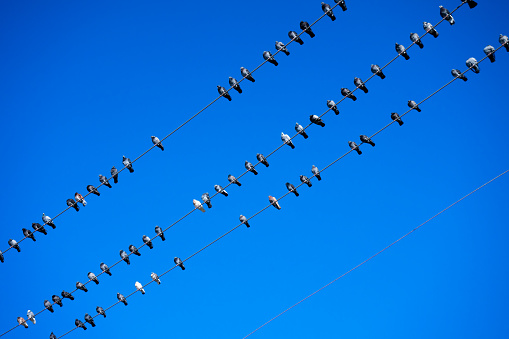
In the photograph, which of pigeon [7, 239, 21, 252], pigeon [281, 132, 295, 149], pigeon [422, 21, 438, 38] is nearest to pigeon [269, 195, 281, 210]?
pigeon [281, 132, 295, 149]

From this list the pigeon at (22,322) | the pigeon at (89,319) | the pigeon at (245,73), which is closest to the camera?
the pigeon at (245,73)

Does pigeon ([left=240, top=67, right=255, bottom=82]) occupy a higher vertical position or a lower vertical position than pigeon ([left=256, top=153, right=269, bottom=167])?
higher

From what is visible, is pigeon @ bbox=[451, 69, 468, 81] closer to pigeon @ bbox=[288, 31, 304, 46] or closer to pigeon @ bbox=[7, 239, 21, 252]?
pigeon @ bbox=[288, 31, 304, 46]

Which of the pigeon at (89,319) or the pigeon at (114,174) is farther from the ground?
the pigeon at (114,174)

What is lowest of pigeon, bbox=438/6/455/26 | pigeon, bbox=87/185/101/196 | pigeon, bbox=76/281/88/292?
pigeon, bbox=76/281/88/292

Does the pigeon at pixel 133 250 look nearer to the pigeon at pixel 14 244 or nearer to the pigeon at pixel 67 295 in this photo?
the pigeon at pixel 67 295

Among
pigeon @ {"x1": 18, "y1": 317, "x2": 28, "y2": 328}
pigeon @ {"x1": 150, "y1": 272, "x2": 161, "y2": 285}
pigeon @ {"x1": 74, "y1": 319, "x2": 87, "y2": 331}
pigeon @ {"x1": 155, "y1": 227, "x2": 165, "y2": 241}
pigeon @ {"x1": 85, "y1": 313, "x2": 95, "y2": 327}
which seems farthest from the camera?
pigeon @ {"x1": 18, "y1": 317, "x2": 28, "y2": 328}

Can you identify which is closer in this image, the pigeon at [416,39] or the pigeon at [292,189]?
the pigeon at [416,39]

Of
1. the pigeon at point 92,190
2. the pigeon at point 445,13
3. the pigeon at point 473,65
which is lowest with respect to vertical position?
the pigeon at point 473,65

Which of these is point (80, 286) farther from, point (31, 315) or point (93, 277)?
point (31, 315)

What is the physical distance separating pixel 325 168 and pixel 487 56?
4841 mm

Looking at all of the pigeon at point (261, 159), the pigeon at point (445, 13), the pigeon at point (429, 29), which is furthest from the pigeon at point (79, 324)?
the pigeon at point (445, 13)

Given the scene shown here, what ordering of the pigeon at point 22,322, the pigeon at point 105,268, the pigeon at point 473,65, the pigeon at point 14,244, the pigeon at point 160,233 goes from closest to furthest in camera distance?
1. the pigeon at point 473,65
2. the pigeon at point 160,233
3. the pigeon at point 105,268
4. the pigeon at point 14,244
5. the pigeon at point 22,322

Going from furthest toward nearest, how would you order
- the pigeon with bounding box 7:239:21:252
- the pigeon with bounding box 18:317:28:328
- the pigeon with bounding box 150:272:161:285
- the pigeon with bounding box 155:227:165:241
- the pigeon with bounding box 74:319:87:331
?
the pigeon with bounding box 18:317:28:328, the pigeon with bounding box 74:319:87:331, the pigeon with bounding box 7:239:21:252, the pigeon with bounding box 150:272:161:285, the pigeon with bounding box 155:227:165:241
